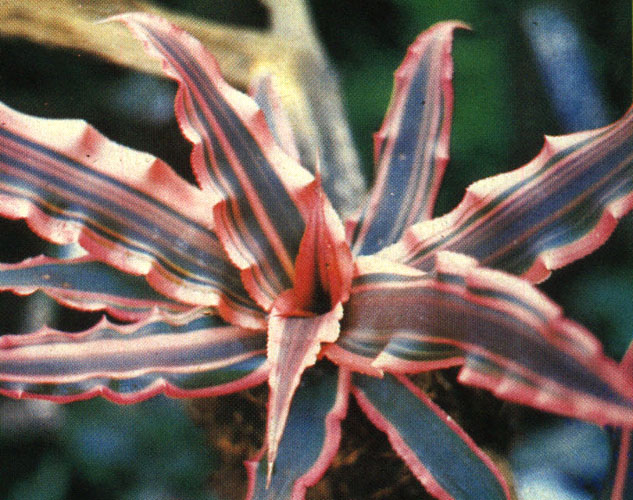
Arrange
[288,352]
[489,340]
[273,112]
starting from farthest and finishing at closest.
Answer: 1. [273,112]
2. [288,352]
3. [489,340]

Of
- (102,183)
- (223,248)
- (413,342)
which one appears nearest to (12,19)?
(102,183)

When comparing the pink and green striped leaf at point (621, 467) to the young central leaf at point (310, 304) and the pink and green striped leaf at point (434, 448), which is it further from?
the young central leaf at point (310, 304)

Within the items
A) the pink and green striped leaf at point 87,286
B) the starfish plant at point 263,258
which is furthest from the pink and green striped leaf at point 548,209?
the pink and green striped leaf at point 87,286

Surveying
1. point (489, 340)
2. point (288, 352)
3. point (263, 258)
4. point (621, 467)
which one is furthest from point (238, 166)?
point (621, 467)

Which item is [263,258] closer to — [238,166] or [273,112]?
[238,166]

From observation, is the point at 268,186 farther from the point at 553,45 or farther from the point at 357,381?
the point at 553,45

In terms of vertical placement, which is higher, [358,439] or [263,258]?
[263,258]
